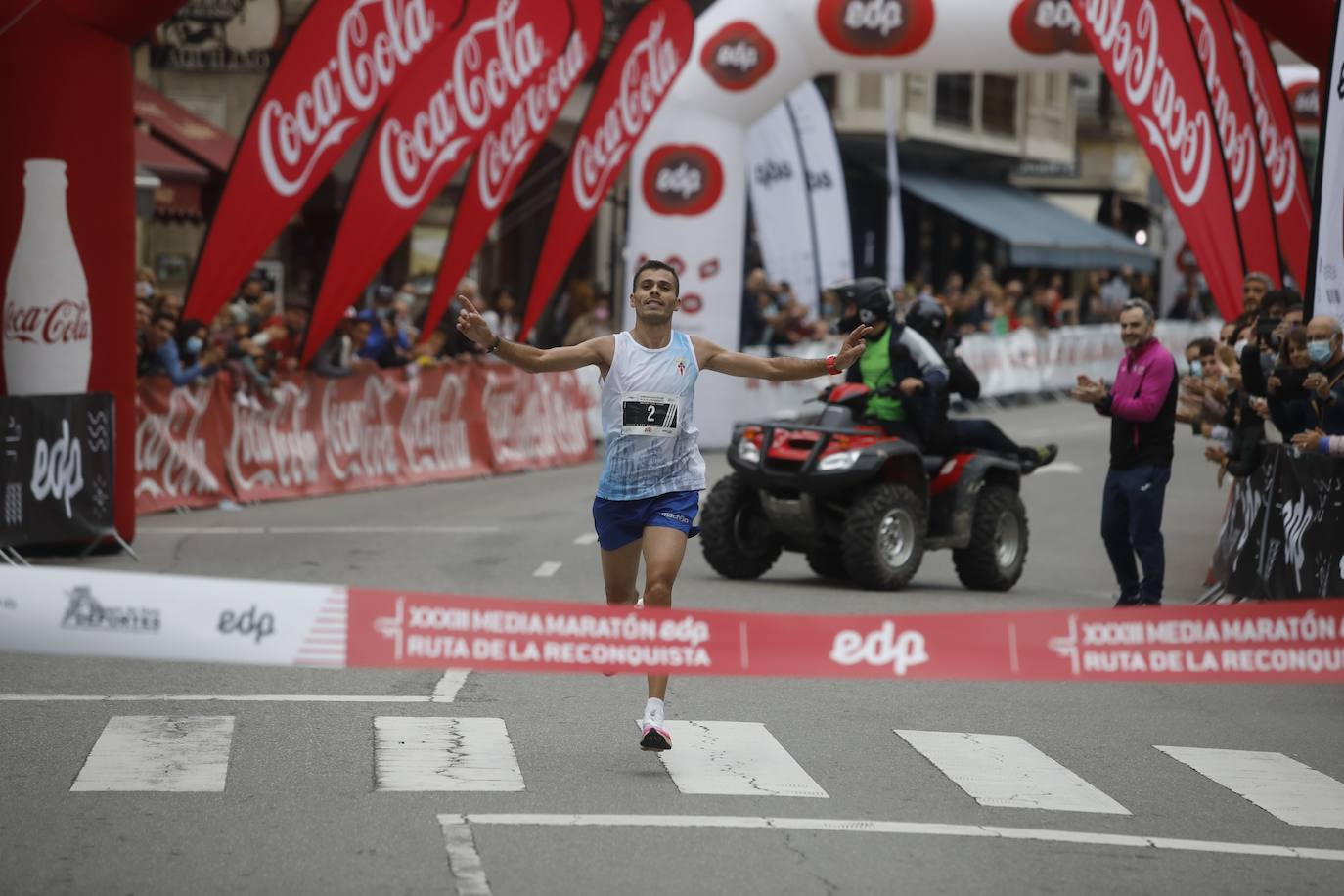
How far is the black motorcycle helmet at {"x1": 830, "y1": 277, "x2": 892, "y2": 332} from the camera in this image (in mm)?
13773

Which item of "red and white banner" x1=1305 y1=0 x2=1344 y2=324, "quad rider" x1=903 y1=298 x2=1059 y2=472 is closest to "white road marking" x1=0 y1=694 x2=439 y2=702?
"quad rider" x1=903 y1=298 x2=1059 y2=472

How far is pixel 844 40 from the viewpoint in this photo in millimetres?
23734

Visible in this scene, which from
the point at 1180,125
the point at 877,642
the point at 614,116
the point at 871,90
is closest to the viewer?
the point at 877,642

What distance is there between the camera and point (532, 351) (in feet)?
27.5

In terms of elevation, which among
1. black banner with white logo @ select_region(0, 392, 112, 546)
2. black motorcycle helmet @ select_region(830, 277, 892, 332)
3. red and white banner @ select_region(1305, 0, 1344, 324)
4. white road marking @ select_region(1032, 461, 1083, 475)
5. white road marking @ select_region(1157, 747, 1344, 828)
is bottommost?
white road marking @ select_region(1032, 461, 1083, 475)

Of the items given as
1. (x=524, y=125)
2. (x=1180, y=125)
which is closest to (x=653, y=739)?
(x=1180, y=125)

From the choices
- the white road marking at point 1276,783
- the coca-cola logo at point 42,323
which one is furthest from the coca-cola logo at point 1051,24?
the white road marking at point 1276,783

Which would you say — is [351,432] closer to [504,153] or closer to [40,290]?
[504,153]

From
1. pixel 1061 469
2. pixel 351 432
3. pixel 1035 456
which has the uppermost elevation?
pixel 1035 456

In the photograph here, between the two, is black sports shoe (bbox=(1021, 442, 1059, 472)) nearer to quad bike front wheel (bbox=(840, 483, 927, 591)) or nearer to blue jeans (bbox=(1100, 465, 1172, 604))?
quad bike front wheel (bbox=(840, 483, 927, 591))

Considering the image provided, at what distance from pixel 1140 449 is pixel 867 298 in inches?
78.3

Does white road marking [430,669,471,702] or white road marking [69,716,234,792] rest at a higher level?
white road marking [69,716,234,792]

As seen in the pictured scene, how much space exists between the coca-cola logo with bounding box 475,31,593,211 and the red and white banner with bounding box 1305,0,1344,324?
10440mm

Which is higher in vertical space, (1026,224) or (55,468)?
(1026,224)
